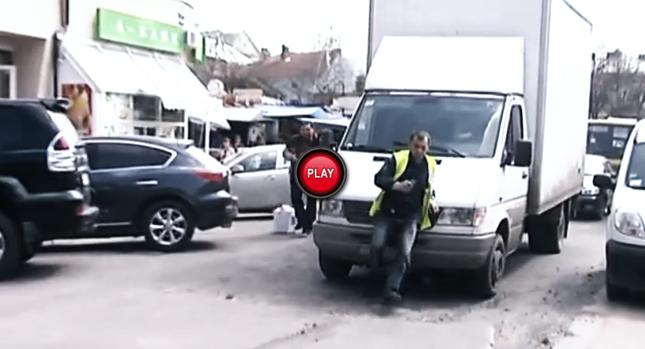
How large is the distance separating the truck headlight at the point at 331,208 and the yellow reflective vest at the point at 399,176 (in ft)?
1.26

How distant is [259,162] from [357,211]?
9.56m

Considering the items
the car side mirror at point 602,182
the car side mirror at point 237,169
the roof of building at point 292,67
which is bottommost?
the car side mirror at point 237,169

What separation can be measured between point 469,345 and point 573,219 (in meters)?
13.4

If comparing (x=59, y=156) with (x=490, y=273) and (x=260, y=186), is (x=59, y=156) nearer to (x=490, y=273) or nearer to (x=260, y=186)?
(x=490, y=273)

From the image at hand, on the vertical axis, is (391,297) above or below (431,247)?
below

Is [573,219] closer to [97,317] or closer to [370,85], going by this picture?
[370,85]

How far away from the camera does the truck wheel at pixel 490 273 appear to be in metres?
9.85

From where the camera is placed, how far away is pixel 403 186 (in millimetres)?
9234

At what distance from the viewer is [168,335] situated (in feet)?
26.7

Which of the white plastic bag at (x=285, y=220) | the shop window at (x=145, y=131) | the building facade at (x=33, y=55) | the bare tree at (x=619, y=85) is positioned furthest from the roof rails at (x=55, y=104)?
the bare tree at (x=619, y=85)

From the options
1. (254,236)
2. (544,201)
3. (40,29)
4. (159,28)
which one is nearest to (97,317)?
(544,201)

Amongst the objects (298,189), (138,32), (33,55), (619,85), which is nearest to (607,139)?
(138,32)

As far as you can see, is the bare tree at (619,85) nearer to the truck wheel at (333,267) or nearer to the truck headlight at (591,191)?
the truck headlight at (591,191)

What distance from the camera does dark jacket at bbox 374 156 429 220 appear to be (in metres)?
9.34
